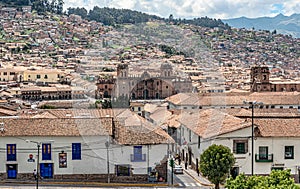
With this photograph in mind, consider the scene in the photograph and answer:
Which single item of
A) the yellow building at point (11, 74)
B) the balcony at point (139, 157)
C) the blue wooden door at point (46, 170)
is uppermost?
the yellow building at point (11, 74)

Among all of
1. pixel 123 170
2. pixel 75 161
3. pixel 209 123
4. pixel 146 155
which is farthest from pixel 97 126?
pixel 75 161

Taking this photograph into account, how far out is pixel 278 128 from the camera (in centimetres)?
1780

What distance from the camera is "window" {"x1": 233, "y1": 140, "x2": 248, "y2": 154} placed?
57.0 ft

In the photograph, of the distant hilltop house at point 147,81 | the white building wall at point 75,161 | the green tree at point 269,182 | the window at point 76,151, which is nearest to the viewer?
the distant hilltop house at point 147,81

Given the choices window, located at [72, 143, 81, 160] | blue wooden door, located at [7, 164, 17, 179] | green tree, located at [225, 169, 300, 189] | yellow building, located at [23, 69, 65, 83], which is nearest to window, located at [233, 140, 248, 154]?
window, located at [72, 143, 81, 160]

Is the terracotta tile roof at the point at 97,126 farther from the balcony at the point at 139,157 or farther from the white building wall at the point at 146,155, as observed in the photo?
the balcony at the point at 139,157

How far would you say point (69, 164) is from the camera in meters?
16.5

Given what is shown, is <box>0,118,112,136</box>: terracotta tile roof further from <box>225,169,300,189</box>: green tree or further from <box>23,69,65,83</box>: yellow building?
<box>23,69,65,83</box>: yellow building

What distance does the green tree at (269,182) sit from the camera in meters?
9.90

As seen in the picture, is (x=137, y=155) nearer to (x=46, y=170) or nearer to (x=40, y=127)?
(x=46, y=170)

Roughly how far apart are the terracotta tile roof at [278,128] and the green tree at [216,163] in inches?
86.9

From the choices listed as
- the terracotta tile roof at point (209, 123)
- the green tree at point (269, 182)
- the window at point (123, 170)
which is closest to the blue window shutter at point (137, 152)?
the window at point (123, 170)

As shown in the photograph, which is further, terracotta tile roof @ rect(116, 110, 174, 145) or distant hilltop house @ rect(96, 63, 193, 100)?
terracotta tile roof @ rect(116, 110, 174, 145)

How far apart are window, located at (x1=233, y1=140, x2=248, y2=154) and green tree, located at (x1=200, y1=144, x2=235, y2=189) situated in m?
1.66
